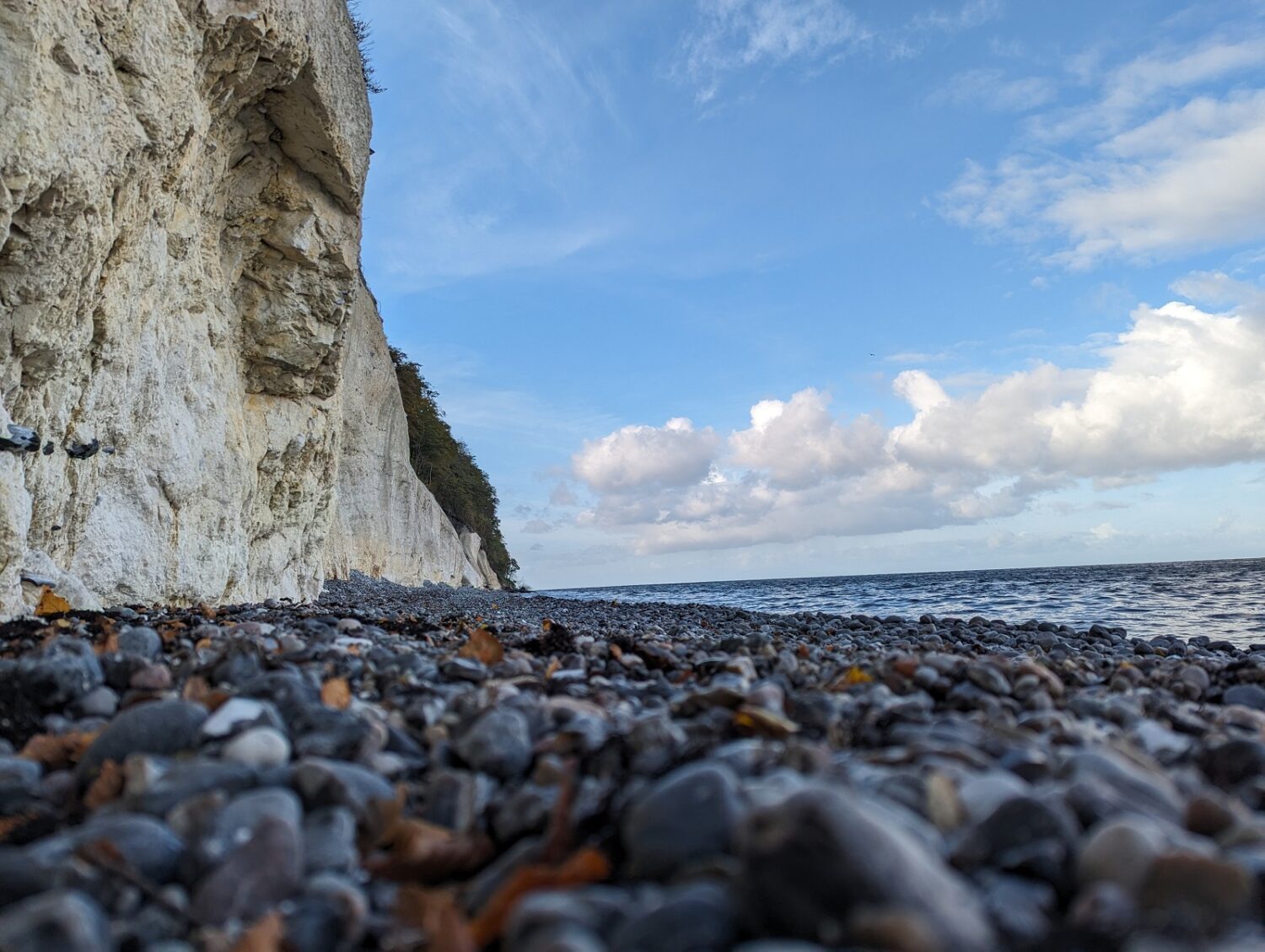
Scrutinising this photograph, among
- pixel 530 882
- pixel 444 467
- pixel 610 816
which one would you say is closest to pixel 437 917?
pixel 530 882

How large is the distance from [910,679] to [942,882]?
1887 mm

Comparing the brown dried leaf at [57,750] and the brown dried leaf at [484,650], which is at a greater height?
the brown dried leaf at [484,650]

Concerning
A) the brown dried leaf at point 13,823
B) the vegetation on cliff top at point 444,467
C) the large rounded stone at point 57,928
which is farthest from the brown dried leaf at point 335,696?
the vegetation on cliff top at point 444,467

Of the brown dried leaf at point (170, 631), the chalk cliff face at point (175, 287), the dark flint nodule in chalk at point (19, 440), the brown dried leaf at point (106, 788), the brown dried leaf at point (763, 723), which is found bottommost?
the brown dried leaf at point (106, 788)

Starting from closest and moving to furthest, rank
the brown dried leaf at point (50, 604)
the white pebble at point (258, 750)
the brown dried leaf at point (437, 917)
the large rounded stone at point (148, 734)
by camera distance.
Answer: the brown dried leaf at point (437, 917)
the white pebble at point (258, 750)
the large rounded stone at point (148, 734)
the brown dried leaf at point (50, 604)

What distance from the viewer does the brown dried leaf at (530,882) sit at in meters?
1.19

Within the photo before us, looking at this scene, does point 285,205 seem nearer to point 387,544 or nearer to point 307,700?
point 307,700

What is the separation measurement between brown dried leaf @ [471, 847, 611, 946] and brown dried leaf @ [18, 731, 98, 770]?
4.59ft

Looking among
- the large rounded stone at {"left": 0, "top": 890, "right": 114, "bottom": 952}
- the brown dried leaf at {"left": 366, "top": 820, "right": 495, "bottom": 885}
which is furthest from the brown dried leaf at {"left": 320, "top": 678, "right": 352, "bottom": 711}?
the large rounded stone at {"left": 0, "top": 890, "right": 114, "bottom": 952}

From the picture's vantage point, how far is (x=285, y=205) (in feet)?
31.2

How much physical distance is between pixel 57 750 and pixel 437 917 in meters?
1.47

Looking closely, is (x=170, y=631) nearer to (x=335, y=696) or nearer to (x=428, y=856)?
(x=335, y=696)

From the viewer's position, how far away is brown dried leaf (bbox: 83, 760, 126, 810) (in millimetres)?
1689

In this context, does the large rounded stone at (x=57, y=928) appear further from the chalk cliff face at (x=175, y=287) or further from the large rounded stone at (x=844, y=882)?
the chalk cliff face at (x=175, y=287)
